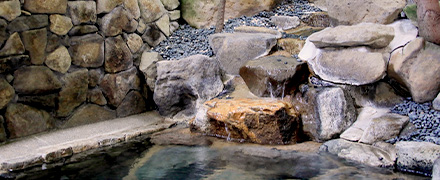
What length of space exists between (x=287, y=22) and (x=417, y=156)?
10.9ft

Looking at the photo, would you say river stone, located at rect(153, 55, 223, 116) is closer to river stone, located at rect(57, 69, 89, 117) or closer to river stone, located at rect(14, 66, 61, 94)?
river stone, located at rect(57, 69, 89, 117)

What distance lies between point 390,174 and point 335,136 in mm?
934

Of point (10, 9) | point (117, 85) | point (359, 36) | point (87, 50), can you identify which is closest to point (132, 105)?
point (117, 85)

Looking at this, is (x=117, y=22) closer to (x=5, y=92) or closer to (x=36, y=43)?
(x=36, y=43)

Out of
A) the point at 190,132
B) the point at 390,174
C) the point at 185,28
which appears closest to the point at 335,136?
the point at 390,174

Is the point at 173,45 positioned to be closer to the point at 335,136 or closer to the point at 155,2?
the point at 155,2

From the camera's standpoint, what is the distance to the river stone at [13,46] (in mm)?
4598

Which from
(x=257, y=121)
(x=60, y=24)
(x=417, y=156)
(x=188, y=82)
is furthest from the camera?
(x=188, y=82)

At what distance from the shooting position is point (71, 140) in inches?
190

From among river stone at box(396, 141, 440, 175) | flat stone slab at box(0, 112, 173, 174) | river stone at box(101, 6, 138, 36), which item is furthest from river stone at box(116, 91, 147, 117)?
river stone at box(396, 141, 440, 175)

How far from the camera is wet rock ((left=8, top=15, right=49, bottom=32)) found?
4.67 meters

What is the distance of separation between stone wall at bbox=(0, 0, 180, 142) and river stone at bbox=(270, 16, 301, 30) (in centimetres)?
187

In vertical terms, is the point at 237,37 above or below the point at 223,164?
above

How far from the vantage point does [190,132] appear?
530cm
